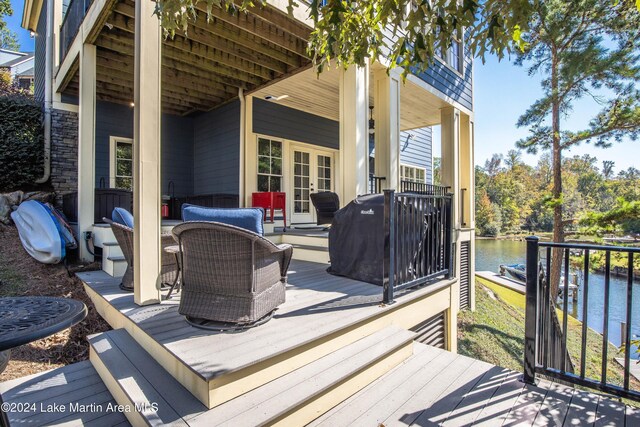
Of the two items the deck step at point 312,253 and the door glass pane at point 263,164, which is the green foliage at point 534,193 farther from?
the deck step at point 312,253

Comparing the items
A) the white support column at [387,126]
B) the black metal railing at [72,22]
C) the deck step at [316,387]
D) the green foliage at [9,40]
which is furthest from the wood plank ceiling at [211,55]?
the green foliage at [9,40]

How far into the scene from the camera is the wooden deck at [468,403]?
185 centimetres

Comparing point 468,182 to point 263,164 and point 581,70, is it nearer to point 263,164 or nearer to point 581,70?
point 581,70

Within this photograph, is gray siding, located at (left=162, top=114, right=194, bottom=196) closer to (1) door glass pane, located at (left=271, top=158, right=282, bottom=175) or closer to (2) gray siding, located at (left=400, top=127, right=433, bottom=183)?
(1) door glass pane, located at (left=271, top=158, right=282, bottom=175)

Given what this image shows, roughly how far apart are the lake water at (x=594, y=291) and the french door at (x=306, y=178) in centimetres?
550

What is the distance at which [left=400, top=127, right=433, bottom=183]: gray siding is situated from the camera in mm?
10328

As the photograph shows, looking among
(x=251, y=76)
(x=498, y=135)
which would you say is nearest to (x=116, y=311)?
(x=251, y=76)

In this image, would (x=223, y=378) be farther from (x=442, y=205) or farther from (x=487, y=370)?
(x=442, y=205)

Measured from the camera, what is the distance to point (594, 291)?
19219 mm

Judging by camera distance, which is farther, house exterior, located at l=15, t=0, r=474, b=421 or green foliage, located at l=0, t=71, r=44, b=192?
green foliage, located at l=0, t=71, r=44, b=192

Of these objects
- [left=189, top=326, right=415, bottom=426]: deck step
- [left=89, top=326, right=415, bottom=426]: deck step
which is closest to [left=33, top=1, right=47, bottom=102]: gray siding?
[left=89, top=326, right=415, bottom=426]: deck step

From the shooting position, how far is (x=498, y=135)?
1310 inches

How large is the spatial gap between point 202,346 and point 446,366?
1.80 meters

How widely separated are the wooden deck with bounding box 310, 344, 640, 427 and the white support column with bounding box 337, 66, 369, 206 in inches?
112
